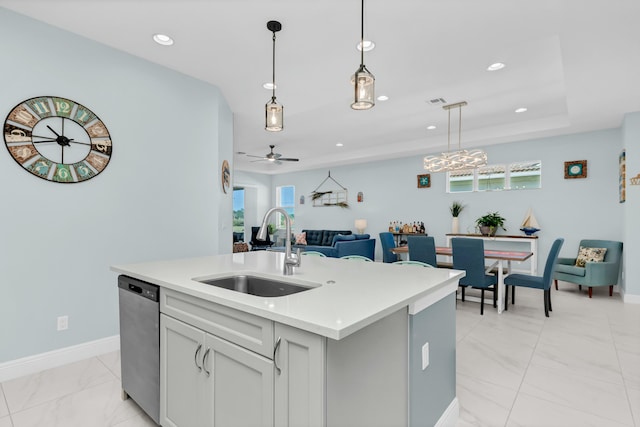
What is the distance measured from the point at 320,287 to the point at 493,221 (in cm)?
554

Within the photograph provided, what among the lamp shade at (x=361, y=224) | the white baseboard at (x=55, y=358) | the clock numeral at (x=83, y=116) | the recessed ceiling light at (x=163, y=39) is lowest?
the white baseboard at (x=55, y=358)

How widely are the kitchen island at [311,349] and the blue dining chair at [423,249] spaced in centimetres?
261

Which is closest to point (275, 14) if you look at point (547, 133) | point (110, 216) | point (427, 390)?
point (110, 216)

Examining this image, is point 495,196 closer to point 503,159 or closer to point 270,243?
point 503,159

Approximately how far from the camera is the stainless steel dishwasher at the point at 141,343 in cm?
179

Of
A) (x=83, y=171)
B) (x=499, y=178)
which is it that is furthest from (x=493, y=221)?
(x=83, y=171)

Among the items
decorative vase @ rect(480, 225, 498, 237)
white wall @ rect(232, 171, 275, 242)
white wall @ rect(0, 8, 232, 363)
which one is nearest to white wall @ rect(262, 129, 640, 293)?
decorative vase @ rect(480, 225, 498, 237)

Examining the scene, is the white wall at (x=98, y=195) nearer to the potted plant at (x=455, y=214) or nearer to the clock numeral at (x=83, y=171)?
the clock numeral at (x=83, y=171)

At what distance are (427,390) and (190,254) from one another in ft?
9.02

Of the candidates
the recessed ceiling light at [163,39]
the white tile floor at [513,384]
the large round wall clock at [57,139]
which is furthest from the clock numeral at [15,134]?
the white tile floor at [513,384]

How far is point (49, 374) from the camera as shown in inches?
98.4

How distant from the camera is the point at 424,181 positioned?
7309mm

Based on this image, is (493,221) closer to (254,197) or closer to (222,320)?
(222,320)

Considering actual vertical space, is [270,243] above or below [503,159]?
below
